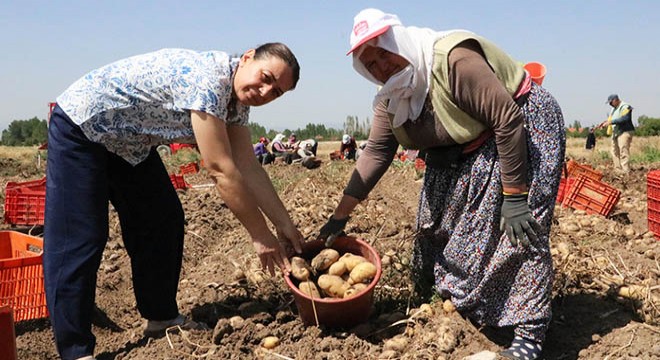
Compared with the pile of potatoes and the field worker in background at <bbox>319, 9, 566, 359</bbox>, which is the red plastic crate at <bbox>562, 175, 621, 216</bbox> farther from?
the pile of potatoes

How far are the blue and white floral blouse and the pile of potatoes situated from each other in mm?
743

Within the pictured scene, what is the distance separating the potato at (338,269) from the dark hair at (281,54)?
0.82 metres

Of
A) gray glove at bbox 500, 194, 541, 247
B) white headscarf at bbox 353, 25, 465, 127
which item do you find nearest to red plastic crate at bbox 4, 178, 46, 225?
white headscarf at bbox 353, 25, 465, 127

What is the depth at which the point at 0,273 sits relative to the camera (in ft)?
9.05

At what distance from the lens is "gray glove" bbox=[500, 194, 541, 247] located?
2182 mm

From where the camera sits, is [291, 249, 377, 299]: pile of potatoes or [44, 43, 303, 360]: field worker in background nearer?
[44, 43, 303, 360]: field worker in background

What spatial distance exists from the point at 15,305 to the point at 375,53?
2.16m

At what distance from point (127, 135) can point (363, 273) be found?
3.68ft

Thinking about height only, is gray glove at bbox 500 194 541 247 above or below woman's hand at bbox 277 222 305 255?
above

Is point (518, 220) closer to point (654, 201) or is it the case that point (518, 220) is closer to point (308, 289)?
point (308, 289)

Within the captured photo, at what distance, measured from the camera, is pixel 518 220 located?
7.16 feet

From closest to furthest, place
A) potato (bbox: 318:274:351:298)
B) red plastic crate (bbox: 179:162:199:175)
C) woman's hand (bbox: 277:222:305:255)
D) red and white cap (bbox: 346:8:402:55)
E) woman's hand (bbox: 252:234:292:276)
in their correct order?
red and white cap (bbox: 346:8:402:55), woman's hand (bbox: 252:234:292:276), potato (bbox: 318:274:351:298), woman's hand (bbox: 277:222:305:255), red plastic crate (bbox: 179:162:199:175)

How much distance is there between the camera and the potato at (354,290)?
2405 mm

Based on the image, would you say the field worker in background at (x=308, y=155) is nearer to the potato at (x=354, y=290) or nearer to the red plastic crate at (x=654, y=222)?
the red plastic crate at (x=654, y=222)
